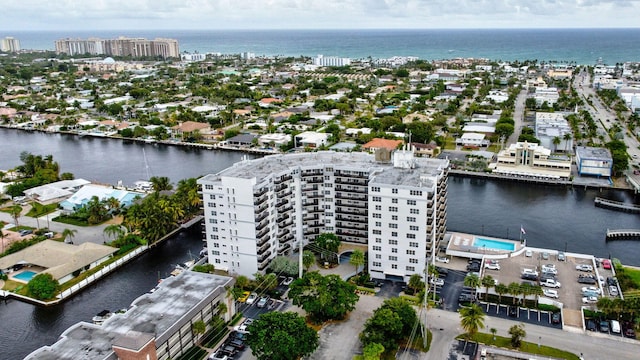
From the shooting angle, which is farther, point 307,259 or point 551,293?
point 307,259

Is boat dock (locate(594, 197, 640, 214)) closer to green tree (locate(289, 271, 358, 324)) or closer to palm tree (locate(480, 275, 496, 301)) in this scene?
palm tree (locate(480, 275, 496, 301))

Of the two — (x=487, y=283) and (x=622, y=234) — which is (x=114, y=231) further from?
(x=622, y=234)

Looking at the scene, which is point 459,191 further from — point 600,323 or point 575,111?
point 575,111

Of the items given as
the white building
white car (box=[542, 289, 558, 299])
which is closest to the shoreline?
the white building

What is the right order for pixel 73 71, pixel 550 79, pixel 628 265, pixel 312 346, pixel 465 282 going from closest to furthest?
pixel 312 346
pixel 465 282
pixel 628 265
pixel 550 79
pixel 73 71

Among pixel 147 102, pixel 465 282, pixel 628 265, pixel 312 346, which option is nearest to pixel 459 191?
pixel 628 265

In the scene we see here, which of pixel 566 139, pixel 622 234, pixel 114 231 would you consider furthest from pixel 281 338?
pixel 566 139

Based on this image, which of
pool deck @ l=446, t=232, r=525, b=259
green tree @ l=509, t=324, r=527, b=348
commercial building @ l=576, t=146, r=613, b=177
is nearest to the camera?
green tree @ l=509, t=324, r=527, b=348
